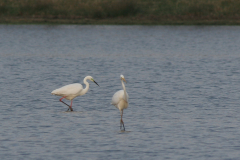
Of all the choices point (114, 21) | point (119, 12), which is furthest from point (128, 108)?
point (119, 12)

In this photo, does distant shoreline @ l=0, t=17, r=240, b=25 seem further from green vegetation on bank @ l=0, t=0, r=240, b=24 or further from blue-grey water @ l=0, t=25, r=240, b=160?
blue-grey water @ l=0, t=25, r=240, b=160

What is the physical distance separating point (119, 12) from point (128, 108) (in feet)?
118

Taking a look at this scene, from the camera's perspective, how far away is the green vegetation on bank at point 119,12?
50.9 meters

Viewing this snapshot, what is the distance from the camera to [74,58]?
31984 millimetres

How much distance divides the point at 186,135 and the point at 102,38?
32885 millimetres

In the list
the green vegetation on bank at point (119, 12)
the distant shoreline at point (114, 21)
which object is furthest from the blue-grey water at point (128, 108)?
the green vegetation on bank at point (119, 12)

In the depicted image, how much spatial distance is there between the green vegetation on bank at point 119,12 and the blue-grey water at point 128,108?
1355 cm

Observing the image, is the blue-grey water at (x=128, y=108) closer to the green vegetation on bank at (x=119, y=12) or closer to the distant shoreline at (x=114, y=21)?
the distant shoreline at (x=114, y=21)

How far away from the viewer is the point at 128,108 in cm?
1662

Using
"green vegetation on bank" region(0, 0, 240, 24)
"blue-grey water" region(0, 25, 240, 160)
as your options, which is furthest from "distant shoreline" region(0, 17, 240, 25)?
"blue-grey water" region(0, 25, 240, 160)

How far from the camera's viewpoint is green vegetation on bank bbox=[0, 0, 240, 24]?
167 feet

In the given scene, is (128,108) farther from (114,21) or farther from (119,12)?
(119,12)

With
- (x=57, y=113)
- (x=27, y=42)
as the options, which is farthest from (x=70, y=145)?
(x=27, y=42)

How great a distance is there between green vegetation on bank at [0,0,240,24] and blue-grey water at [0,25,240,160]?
1355 centimetres
